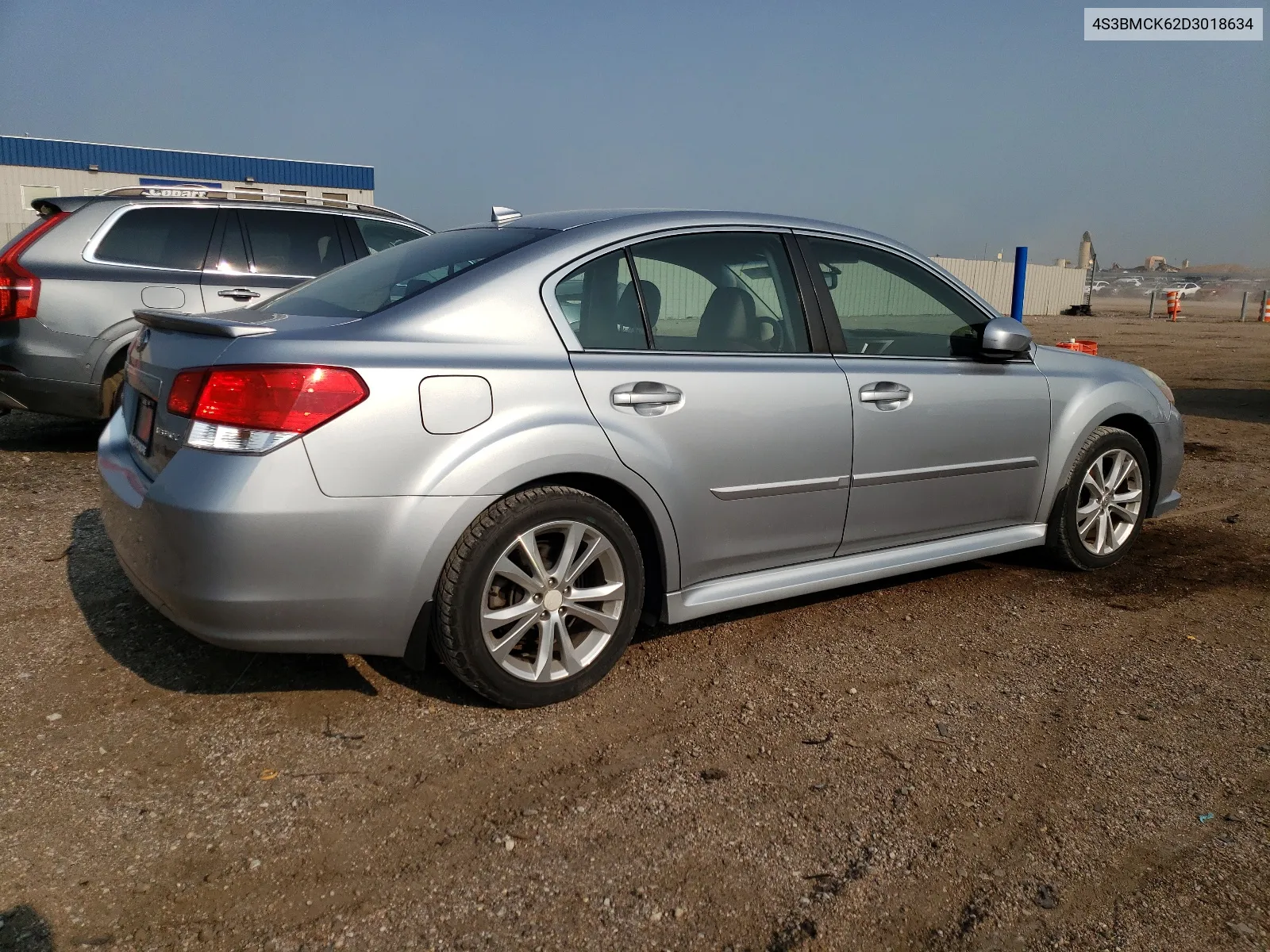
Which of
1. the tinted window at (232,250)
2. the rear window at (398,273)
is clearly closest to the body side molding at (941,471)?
the rear window at (398,273)

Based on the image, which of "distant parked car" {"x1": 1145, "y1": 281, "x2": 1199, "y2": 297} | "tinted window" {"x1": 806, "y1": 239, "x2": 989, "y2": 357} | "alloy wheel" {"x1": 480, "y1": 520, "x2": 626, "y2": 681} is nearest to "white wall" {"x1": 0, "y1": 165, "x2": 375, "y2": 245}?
"tinted window" {"x1": 806, "y1": 239, "x2": 989, "y2": 357}

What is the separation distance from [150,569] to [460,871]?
4.30 ft

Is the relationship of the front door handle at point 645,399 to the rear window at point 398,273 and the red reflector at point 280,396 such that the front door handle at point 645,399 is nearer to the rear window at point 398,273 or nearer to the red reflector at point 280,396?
the rear window at point 398,273

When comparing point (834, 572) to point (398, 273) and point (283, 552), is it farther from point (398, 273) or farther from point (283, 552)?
point (283, 552)

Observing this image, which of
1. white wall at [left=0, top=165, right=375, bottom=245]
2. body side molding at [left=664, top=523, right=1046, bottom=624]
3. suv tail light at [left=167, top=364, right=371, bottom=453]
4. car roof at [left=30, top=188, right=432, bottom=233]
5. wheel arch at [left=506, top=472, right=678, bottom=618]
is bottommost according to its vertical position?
body side molding at [left=664, top=523, right=1046, bottom=624]

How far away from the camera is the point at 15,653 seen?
355 cm

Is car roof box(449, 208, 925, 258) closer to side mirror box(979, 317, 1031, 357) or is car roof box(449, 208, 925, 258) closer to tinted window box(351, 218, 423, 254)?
side mirror box(979, 317, 1031, 357)

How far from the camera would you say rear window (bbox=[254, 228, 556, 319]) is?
3.23 metres

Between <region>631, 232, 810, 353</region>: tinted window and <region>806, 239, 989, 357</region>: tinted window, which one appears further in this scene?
<region>806, 239, 989, 357</region>: tinted window

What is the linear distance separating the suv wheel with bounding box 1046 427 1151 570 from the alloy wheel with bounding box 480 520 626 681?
2.45 m

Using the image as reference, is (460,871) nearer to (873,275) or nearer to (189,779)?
(189,779)

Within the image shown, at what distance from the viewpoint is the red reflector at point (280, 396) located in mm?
2709

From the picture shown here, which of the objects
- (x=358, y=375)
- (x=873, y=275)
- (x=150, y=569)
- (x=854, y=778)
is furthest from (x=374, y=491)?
(x=873, y=275)

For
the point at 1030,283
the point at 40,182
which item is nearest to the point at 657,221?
the point at 40,182
